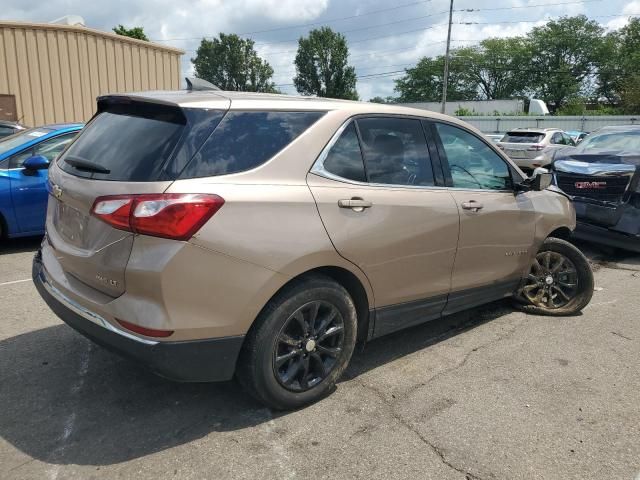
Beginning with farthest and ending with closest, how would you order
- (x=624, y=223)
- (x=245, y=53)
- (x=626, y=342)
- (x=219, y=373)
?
(x=245, y=53), (x=624, y=223), (x=626, y=342), (x=219, y=373)

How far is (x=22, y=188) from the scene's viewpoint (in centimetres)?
639

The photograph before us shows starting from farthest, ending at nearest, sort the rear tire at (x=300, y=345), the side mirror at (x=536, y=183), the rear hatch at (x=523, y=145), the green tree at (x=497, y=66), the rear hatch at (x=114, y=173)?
the green tree at (x=497, y=66), the rear hatch at (x=523, y=145), the side mirror at (x=536, y=183), the rear tire at (x=300, y=345), the rear hatch at (x=114, y=173)

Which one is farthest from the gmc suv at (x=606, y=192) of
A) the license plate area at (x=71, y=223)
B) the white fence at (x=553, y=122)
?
the white fence at (x=553, y=122)

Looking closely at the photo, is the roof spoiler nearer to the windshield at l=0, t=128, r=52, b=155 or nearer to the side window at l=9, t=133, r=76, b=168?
the side window at l=9, t=133, r=76, b=168

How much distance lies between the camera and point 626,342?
432 centimetres

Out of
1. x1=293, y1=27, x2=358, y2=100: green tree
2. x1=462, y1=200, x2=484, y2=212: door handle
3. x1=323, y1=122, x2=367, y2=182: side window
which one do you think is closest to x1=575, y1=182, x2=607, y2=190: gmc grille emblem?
x1=462, y1=200, x2=484, y2=212: door handle

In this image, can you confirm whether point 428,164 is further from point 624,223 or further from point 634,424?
point 624,223

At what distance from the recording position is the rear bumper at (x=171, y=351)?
255 centimetres

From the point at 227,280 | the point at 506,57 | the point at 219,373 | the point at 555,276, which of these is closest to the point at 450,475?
the point at 219,373

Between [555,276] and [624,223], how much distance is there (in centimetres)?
256

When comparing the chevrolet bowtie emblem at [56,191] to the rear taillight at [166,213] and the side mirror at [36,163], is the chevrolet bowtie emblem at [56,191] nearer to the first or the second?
the rear taillight at [166,213]

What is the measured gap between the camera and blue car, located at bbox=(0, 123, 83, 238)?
6.31 m

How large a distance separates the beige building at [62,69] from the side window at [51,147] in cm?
935

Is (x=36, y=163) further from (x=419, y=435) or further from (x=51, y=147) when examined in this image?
(x=419, y=435)
